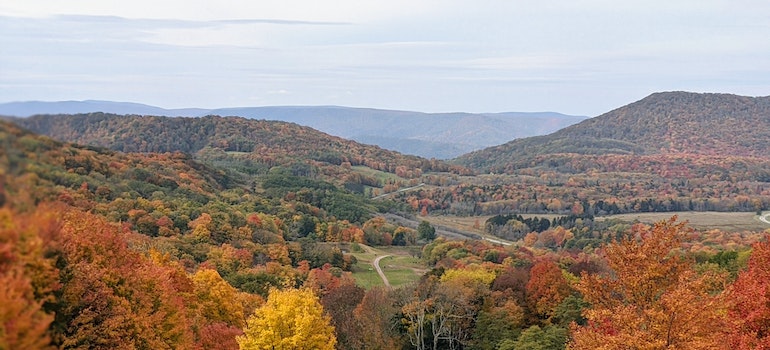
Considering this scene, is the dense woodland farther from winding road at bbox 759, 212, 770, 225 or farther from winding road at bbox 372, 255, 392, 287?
winding road at bbox 759, 212, 770, 225

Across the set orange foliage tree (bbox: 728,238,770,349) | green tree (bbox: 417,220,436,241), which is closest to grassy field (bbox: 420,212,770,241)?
green tree (bbox: 417,220,436,241)

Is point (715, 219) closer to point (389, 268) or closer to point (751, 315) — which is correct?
point (389, 268)

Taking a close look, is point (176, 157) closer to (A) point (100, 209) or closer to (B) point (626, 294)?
(A) point (100, 209)

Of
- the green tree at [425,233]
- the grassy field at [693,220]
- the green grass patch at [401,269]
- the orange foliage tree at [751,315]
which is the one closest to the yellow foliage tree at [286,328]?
the orange foliage tree at [751,315]

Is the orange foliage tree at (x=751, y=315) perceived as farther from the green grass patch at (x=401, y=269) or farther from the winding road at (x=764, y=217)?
the winding road at (x=764, y=217)

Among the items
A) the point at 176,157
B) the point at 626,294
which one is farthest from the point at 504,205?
the point at 626,294

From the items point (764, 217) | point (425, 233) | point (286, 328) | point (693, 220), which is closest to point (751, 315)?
point (286, 328)
